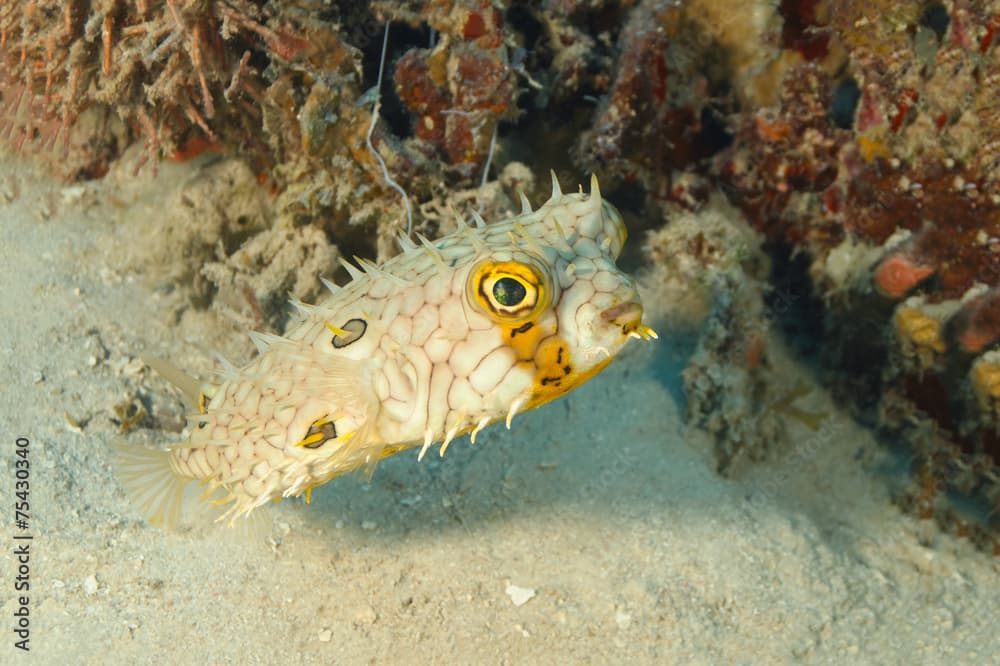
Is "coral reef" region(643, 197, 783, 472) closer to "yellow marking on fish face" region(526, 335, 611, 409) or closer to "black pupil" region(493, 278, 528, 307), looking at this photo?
"yellow marking on fish face" region(526, 335, 611, 409)

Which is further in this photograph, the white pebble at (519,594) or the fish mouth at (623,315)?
the white pebble at (519,594)

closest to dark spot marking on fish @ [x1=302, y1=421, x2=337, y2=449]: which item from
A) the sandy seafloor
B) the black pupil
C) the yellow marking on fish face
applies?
the yellow marking on fish face

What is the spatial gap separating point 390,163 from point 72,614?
2922 millimetres

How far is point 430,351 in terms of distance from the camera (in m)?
2.40

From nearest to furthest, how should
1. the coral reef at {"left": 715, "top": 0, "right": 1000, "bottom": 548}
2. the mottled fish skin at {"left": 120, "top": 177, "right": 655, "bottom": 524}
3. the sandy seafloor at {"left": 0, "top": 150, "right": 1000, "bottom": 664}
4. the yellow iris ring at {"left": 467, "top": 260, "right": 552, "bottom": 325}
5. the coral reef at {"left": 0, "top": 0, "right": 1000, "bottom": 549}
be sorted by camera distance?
the yellow iris ring at {"left": 467, "top": 260, "right": 552, "bottom": 325} < the mottled fish skin at {"left": 120, "top": 177, "right": 655, "bottom": 524} < the sandy seafloor at {"left": 0, "top": 150, "right": 1000, "bottom": 664} < the coral reef at {"left": 0, "top": 0, "right": 1000, "bottom": 549} < the coral reef at {"left": 715, "top": 0, "right": 1000, "bottom": 548}

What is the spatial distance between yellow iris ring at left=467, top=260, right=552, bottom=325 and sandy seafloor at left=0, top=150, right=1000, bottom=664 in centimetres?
185

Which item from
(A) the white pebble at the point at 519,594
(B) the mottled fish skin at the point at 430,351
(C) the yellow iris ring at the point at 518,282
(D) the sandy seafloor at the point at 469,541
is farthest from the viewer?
(A) the white pebble at the point at 519,594

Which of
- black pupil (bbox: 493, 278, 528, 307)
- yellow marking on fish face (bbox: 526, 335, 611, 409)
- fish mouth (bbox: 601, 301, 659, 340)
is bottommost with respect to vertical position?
yellow marking on fish face (bbox: 526, 335, 611, 409)

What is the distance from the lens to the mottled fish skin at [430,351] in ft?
7.57

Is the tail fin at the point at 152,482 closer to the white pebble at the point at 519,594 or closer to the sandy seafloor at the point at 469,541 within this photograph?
the sandy seafloor at the point at 469,541

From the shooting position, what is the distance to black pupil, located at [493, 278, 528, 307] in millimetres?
2211

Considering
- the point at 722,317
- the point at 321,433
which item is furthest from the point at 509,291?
the point at 722,317

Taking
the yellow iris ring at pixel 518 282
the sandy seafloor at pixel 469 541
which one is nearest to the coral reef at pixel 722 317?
the sandy seafloor at pixel 469 541

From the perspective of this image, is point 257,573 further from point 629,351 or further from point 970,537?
point 970,537
